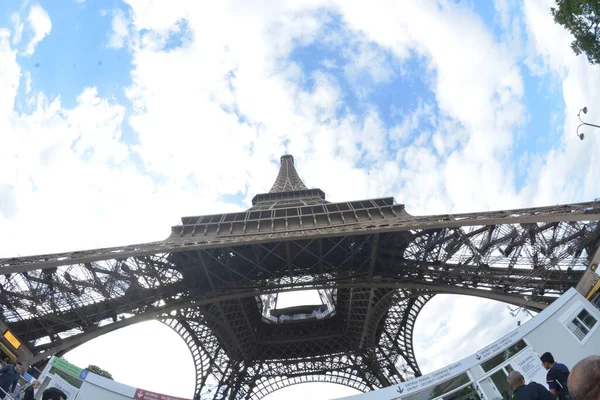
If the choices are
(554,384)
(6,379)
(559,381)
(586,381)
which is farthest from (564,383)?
(6,379)

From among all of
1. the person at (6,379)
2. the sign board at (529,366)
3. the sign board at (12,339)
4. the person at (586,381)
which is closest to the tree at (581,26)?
the sign board at (529,366)

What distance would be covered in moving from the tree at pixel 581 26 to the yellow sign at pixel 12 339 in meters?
25.7

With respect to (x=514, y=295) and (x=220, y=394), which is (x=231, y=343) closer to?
(x=220, y=394)

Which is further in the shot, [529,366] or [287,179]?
[287,179]

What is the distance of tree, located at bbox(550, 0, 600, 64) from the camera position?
1171 cm

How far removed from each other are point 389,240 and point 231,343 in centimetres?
1804

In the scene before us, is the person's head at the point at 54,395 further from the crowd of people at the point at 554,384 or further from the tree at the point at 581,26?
the tree at the point at 581,26

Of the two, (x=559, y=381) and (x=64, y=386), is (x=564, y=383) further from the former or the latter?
(x=64, y=386)

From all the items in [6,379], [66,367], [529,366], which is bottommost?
[529,366]

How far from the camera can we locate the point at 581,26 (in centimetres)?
1212

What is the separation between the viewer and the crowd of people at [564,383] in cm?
258

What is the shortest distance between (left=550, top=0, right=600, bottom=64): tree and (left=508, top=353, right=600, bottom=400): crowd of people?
33.5 ft

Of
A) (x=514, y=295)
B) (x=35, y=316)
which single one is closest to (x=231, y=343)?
(x=35, y=316)

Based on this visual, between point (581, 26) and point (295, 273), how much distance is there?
2033 cm
